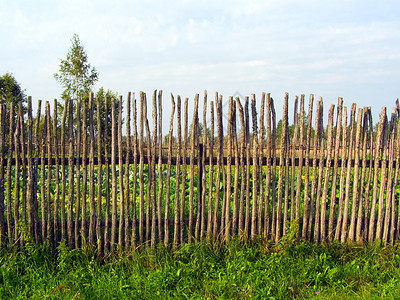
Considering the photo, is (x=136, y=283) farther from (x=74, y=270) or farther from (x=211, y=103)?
(x=211, y=103)

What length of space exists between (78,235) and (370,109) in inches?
159

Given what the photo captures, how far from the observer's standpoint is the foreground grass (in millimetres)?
3707

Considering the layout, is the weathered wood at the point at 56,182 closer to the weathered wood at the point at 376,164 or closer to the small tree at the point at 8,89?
the weathered wood at the point at 376,164

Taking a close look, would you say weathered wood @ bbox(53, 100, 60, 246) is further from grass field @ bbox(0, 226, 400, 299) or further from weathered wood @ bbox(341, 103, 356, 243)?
weathered wood @ bbox(341, 103, 356, 243)

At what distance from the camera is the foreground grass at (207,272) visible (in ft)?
12.2

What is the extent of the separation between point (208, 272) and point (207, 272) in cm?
1

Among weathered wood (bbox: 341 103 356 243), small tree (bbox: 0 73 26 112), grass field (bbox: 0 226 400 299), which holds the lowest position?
grass field (bbox: 0 226 400 299)

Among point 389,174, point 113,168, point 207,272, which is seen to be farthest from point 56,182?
point 389,174

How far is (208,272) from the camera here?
4.02 m

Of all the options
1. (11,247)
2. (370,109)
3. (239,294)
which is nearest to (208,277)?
(239,294)

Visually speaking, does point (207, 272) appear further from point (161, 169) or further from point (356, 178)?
point (356, 178)

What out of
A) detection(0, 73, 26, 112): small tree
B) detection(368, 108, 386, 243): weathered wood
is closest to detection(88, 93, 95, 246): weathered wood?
detection(368, 108, 386, 243): weathered wood

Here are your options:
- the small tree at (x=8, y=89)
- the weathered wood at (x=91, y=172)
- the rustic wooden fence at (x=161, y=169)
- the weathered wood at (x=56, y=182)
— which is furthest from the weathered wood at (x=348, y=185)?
the small tree at (x=8, y=89)

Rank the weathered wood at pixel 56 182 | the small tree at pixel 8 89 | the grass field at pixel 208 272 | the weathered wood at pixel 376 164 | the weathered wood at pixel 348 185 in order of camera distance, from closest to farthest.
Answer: the grass field at pixel 208 272, the weathered wood at pixel 56 182, the weathered wood at pixel 348 185, the weathered wood at pixel 376 164, the small tree at pixel 8 89
